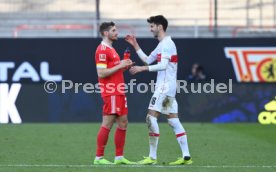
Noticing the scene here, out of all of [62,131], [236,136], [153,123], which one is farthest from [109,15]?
[153,123]

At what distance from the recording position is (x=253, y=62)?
22.3 meters

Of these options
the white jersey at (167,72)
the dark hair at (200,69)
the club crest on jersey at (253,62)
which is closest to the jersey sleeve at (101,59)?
the white jersey at (167,72)

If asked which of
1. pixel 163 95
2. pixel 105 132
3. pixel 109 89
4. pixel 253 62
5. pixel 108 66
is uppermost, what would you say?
pixel 108 66

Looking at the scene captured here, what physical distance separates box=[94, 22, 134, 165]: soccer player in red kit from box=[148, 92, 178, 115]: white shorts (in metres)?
0.44

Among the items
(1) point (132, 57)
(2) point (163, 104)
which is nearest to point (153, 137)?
(2) point (163, 104)

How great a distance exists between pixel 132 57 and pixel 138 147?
314 inches

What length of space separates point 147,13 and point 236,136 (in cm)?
832

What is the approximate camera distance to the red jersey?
11297mm

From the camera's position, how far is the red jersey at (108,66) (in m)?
11.3

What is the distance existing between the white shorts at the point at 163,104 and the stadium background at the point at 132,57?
10.2ft

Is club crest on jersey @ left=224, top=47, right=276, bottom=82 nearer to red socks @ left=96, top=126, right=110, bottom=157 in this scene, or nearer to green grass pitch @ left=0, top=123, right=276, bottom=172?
green grass pitch @ left=0, top=123, right=276, bottom=172

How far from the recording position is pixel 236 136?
54.8 feet

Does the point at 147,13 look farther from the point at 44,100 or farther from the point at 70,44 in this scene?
the point at 44,100

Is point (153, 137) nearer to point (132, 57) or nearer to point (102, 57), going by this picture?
point (102, 57)
